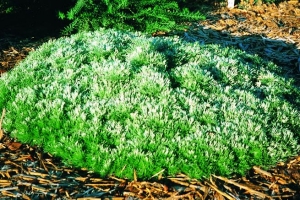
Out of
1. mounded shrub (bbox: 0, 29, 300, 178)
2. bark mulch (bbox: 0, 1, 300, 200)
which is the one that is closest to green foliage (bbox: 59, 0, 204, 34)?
mounded shrub (bbox: 0, 29, 300, 178)

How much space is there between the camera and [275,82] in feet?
21.6

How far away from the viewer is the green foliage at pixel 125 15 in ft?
29.4

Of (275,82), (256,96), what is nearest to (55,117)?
(256,96)

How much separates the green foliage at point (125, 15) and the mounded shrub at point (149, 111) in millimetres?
2453

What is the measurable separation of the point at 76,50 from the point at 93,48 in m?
0.34

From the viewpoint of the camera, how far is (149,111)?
501 cm

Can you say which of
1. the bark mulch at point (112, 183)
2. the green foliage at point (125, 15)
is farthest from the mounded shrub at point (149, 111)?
the green foliage at point (125, 15)

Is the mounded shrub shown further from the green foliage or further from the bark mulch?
the green foliage

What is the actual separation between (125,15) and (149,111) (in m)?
4.82

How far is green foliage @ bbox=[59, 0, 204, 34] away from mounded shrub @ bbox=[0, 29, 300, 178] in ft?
8.05

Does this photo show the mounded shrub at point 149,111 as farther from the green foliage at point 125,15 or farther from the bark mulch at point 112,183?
the green foliage at point 125,15

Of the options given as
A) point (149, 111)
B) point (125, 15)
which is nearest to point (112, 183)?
point (149, 111)

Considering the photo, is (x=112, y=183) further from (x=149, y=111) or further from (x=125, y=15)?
(x=125, y=15)

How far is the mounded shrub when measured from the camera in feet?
14.9
